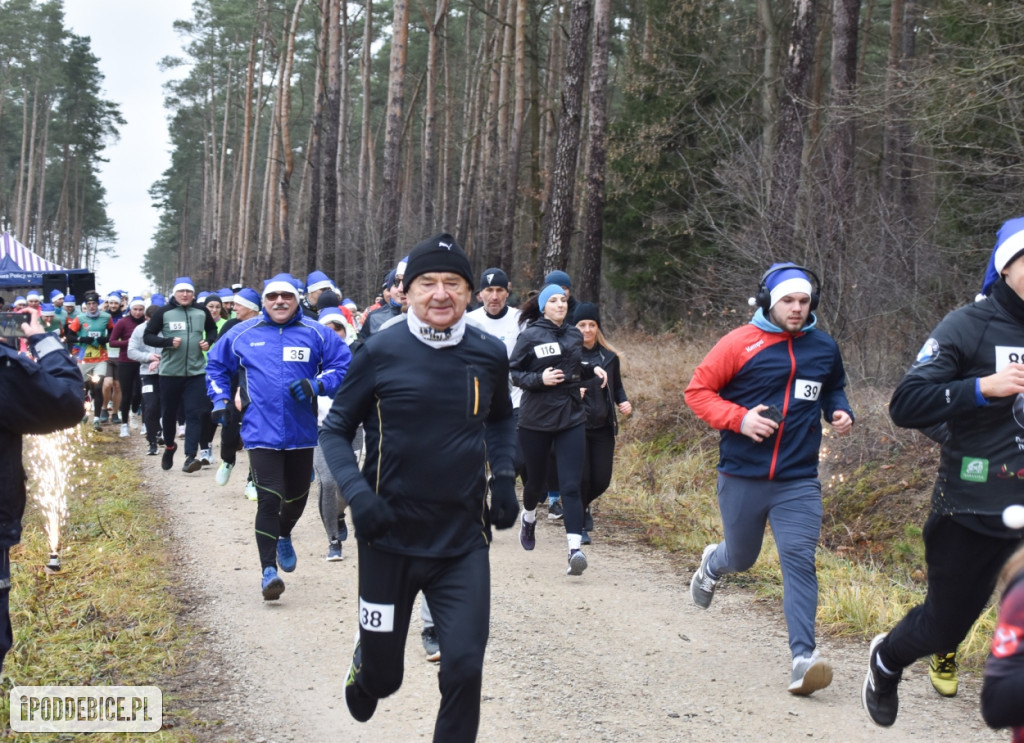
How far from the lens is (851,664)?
608 centimetres

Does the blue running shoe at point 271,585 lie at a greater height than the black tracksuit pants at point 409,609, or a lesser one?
lesser

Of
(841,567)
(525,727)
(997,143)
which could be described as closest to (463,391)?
(525,727)

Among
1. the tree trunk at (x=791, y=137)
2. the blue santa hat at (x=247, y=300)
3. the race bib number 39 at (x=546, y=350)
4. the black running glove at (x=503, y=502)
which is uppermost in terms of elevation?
the tree trunk at (x=791, y=137)

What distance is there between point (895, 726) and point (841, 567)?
279 cm

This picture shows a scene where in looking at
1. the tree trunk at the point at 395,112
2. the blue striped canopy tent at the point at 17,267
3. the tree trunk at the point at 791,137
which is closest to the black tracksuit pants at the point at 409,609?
→ the tree trunk at the point at 791,137

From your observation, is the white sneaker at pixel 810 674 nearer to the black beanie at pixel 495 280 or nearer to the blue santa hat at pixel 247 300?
the black beanie at pixel 495 280

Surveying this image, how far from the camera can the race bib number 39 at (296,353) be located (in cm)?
749

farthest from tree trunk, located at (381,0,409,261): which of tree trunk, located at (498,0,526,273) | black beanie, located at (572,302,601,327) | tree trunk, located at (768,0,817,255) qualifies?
black beanie, located at (572,302,601,327)

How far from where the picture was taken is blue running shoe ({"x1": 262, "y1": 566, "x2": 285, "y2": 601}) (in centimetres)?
722

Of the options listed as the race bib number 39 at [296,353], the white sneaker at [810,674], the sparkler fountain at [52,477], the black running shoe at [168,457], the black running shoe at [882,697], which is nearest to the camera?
the black running shoe at [882,697]

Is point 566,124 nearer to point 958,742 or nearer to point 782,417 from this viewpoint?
point 782,417

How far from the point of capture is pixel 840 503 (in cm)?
919

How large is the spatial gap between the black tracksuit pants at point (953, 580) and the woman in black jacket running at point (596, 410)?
4.34 m
